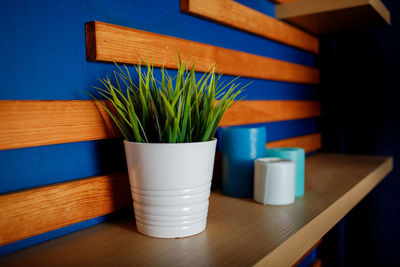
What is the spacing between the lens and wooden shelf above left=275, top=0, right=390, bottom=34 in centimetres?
119

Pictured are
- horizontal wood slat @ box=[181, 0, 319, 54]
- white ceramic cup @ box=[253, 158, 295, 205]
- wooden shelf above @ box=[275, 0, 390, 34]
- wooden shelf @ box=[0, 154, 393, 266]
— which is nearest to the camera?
wooden shelf @ box=[0, 154, 393, 266]

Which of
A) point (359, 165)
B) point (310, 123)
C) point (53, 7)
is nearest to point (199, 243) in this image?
point (53, 7)

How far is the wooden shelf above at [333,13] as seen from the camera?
3.92 feet

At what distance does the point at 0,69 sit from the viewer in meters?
0.52

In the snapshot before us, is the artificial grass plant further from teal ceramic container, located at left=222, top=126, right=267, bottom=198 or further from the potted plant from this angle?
teal ceramic container, located at left=222, top=126, right=267, bottom=198

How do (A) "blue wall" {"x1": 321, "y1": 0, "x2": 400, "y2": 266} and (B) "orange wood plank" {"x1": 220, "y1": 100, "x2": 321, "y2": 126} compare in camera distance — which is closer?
(B) "orange wood plank" {"x1": 220, "y1": 100, "x2": 321, "y2": 126}

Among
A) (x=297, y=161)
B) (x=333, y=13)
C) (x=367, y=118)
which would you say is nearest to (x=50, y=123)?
(x=297, y=161)

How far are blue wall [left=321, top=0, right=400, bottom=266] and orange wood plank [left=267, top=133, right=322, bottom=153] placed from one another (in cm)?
9

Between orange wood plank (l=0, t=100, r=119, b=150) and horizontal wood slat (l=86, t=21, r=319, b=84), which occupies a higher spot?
horizontal wood slat (l=86, t=21, r=319, b=84)

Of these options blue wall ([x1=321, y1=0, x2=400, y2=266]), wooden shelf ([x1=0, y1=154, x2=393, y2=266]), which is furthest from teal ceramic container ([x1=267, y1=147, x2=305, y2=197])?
blue wall ([x1=321, y1=0, x2=400, y2=266])

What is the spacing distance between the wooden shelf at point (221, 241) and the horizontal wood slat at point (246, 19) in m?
0.44

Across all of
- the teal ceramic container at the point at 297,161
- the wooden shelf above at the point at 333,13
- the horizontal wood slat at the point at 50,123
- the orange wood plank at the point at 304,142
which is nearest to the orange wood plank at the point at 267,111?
the orange wood plank at the point at 304,142

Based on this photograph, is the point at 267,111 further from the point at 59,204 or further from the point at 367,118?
the point at 59,204

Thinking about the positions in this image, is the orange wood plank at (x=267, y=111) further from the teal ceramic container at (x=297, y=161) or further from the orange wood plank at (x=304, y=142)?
the teal ceramic container at (x=297, y=161)
